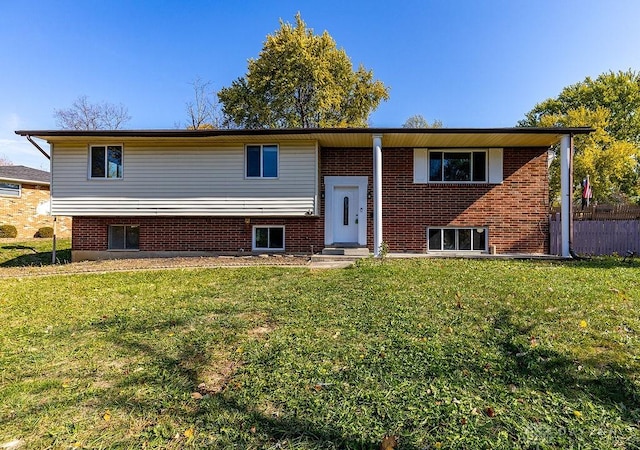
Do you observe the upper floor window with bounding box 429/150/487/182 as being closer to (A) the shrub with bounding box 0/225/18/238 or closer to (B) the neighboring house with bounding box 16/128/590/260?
(B) the neighboring house with bounding box 16/128/590/260

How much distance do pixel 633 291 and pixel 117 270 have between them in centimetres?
1036

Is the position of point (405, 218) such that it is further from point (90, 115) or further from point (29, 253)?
point (90, 115)

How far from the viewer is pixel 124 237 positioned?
1205cm

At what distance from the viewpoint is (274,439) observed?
215 cm

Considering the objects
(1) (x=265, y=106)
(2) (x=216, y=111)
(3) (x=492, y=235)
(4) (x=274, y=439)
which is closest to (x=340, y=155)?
(3) (x=492, y=235)

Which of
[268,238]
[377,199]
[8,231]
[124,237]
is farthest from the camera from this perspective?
[8,231]

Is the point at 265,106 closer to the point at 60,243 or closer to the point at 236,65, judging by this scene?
the point at 236,65

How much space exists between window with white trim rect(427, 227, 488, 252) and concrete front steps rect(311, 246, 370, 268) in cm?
234

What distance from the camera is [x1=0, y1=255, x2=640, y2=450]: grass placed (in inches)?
87.1

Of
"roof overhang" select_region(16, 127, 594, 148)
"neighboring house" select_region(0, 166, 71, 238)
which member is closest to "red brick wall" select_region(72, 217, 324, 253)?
"roof overhang" select_region(16, 127, 594, 148)

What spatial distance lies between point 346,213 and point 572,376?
928 cm

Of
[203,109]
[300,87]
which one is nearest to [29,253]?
[203,109]

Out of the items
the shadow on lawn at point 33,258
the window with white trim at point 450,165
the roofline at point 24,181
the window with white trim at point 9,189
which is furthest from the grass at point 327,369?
the window with white trim at point 9,189

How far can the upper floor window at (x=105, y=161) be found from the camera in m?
11.5
